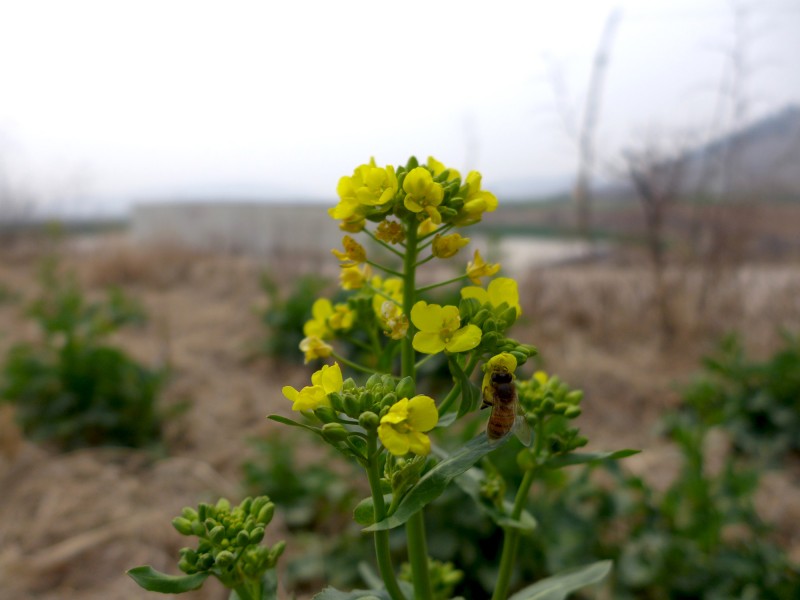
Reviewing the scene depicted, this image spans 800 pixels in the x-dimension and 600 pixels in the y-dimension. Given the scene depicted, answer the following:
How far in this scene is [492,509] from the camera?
88cm

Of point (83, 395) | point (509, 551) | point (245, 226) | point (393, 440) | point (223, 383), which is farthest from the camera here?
point (245, 226)

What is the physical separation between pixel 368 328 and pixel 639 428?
342cm

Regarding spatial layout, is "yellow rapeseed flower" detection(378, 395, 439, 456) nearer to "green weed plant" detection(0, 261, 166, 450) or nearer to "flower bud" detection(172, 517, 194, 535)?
"flower bud" detection(172, 517, 194, 535)

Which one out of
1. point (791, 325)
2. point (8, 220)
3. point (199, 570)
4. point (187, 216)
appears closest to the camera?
point (199, 570)

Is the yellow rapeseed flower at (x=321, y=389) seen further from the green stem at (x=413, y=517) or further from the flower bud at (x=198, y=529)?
the flower bud at (x=198, y=529)

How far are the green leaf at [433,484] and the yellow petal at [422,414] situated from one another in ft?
0.23

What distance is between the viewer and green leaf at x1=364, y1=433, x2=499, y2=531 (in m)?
0.65

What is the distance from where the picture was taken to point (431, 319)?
0.68m

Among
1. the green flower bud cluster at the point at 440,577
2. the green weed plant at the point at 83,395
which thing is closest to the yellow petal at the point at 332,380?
the green flower bud cluster at the point at 440,577

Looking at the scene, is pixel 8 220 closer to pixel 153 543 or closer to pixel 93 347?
pixel 93 347

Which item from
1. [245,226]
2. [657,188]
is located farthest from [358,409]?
[245,226]

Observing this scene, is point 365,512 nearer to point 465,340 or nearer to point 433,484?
point 433,484

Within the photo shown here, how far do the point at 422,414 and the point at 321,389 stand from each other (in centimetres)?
14

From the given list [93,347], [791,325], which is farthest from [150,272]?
[791,325]
